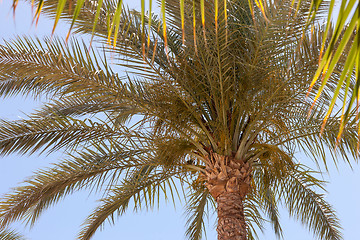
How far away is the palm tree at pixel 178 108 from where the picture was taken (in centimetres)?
602

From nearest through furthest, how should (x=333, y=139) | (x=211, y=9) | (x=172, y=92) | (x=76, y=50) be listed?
1. (x=211, y=9)
2. (x=76, y=50)
3. (x=172, y=92)
4. (x=333, y=139)

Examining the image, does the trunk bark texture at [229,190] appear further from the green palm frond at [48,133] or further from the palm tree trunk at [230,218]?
the green palm frond at [48,133]

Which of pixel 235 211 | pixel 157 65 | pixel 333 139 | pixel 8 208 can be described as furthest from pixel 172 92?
pixel 8 208

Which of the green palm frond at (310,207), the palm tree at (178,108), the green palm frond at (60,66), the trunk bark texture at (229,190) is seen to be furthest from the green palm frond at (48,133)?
the green palm frond at (310,207)

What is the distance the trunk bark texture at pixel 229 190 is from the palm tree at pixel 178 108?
2 cm

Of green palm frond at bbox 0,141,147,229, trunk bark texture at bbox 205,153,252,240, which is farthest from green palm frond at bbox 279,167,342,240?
green palm frond at bbox 0,141,147,229

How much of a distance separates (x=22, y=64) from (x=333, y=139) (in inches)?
182

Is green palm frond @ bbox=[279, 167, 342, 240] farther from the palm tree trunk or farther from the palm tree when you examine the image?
the palm tree trunk

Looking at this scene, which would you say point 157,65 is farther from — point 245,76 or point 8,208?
point 8,208

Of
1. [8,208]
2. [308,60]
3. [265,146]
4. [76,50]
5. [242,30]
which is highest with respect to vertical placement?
[242,30]

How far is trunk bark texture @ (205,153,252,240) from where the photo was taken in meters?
6.19

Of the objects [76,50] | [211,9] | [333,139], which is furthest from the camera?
[333,139]

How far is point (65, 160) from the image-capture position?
23.4 ft

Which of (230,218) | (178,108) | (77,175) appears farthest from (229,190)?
(77,175)
